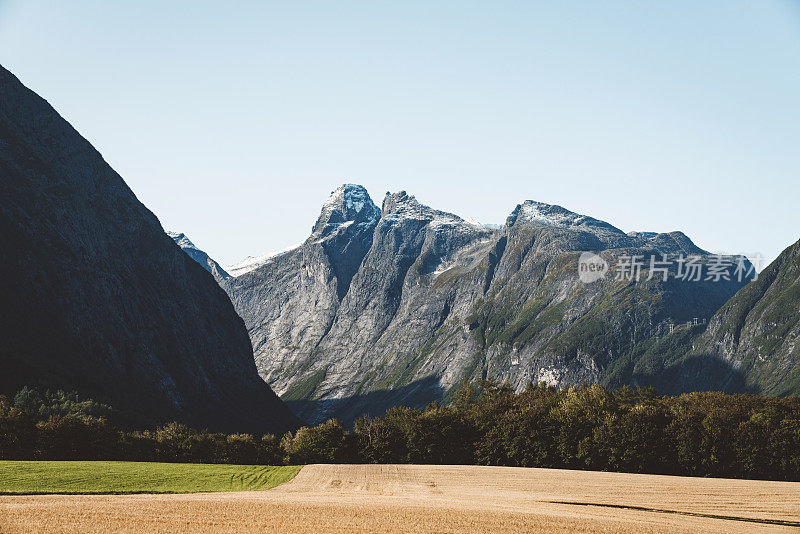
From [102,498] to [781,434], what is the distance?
96508mm

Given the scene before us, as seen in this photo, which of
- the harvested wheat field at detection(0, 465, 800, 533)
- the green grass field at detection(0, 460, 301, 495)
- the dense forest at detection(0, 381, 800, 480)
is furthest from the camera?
the dense forest at detection(0, 381, 800, 480)

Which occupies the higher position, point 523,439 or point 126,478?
point 126,478

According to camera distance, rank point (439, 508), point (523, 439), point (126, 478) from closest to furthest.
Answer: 1. point (439, 508)
2. point (126, 478)
3. point (523, 439)

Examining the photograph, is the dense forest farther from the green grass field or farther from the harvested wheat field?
the green grass field

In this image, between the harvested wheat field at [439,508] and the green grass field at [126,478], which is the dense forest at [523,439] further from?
the green grass field at [126,478]

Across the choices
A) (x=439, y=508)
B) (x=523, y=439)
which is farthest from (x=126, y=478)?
(x=523, y=439)

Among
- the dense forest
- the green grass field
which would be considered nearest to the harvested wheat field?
the green grass field

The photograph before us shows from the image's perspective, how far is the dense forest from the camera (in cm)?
10606

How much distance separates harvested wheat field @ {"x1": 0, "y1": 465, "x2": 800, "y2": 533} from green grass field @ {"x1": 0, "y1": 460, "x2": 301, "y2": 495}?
6762 mm

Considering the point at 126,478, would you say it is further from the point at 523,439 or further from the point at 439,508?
the point at 523,439

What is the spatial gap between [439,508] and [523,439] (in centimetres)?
7238

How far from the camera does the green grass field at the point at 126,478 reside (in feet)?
230

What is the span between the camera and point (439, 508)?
56219 millimetres

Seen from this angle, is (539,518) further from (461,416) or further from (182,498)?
(461,416)
